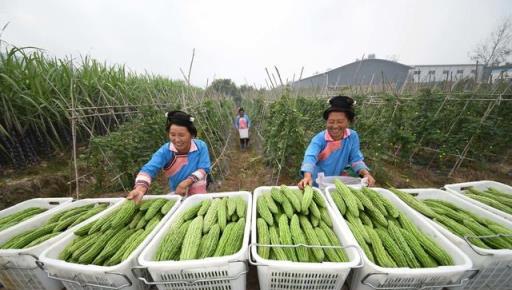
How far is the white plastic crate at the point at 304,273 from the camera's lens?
4.76 ft

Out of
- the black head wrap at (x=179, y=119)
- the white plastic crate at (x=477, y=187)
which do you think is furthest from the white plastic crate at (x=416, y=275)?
the black head wrap at (x=179, y=119)

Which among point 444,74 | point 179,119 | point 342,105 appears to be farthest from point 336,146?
point 444,74

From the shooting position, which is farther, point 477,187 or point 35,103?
point 35,103

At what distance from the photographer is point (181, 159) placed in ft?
10.2

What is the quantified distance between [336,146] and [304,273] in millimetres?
2143

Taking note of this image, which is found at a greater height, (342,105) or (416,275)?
(342,105)

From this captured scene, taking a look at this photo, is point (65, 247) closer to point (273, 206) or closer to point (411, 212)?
point (273, 206)

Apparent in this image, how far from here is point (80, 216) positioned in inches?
88.6

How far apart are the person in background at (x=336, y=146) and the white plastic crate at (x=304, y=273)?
148 centimetres

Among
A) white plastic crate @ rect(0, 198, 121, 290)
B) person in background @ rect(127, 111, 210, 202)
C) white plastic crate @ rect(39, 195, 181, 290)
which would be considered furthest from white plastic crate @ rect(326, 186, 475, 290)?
white plastic crate @ rect(0, 198, 121, 290)

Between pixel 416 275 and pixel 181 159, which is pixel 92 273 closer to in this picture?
pixel 181 159

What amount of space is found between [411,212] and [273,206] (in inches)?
56.9

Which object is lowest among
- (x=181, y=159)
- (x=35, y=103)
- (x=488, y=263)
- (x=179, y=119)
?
(x=488, y=263)

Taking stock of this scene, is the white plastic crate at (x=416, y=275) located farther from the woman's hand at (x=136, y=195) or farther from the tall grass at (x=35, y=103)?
the tall grass at (x=35, y=103)
